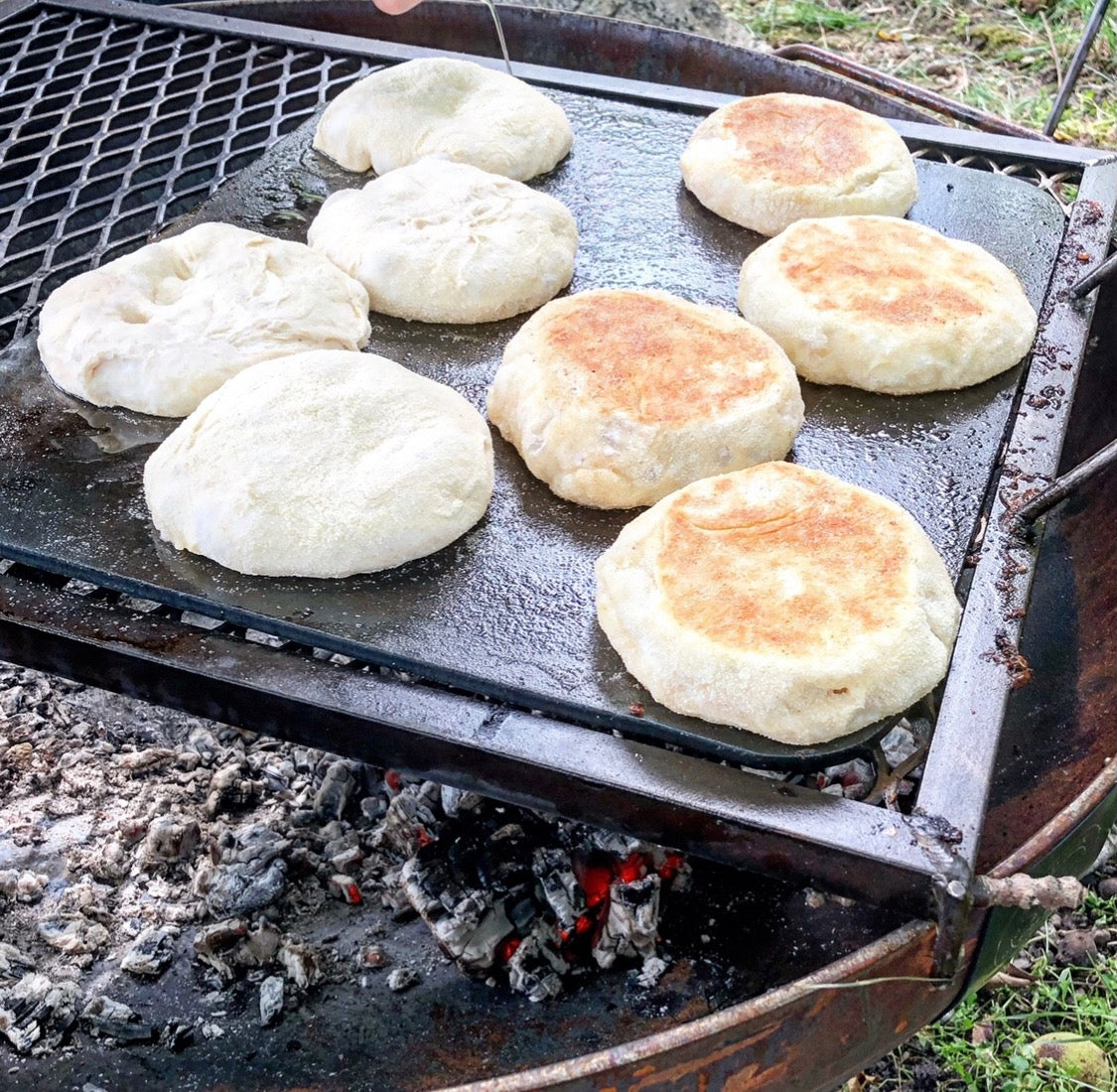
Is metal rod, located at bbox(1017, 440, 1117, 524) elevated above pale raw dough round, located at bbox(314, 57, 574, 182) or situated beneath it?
elevated above

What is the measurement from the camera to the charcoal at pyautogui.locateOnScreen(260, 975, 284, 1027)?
6.68 feet

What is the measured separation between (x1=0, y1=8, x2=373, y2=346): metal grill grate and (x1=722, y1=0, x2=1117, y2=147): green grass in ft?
12.5

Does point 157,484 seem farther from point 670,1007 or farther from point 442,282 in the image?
point 670,1007

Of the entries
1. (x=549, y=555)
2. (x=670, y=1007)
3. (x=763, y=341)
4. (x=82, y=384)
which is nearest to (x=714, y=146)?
(x=763, y=341)

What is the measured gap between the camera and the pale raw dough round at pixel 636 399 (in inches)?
84.2

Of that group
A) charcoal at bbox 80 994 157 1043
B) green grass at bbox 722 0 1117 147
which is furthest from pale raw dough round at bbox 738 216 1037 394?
green grass at bbox 722 0 1117 147

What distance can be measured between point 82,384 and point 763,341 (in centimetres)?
132

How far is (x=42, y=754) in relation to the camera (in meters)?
2.51

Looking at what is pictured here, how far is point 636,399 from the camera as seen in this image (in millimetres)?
2199

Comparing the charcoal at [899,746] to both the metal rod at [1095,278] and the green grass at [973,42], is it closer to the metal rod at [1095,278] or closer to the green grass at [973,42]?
the metal rod at [1095,278]

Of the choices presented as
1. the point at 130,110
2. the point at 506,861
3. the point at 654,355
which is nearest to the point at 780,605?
the point at 654,355

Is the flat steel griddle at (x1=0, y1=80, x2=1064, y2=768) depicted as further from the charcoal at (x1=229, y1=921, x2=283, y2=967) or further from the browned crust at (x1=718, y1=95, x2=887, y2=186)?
the charcoal at (x1=229, y1=921, x2=283, y2=967)

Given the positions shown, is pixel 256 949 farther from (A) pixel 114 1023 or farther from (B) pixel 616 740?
(B) pixel 616 740

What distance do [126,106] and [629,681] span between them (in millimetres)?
2528
